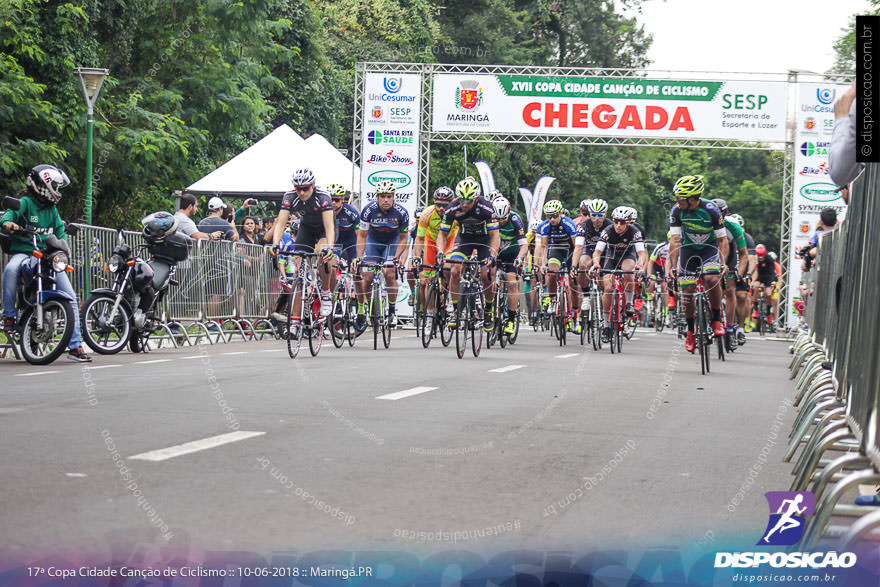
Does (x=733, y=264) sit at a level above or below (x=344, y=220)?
below

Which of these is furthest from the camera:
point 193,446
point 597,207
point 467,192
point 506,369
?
point 597,207

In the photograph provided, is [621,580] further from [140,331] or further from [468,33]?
[468,33]

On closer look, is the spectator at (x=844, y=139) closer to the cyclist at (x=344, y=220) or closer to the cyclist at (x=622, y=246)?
the cyclist at (x=344, y=220)

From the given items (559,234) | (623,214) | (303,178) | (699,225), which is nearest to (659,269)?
(559,234)

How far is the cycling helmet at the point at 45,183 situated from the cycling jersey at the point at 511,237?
706 centimetres

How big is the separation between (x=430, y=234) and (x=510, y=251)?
137 centimetres

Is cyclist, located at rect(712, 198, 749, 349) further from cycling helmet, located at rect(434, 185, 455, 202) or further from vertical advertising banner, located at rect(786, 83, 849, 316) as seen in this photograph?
vertical advertising banner, located at rect(786, 83, 849, 316)

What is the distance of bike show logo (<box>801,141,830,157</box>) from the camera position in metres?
28.8

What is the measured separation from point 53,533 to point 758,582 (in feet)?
7.23

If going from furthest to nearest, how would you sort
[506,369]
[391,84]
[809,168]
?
1. [809,168]
2. [391,84]
3. [506,369]

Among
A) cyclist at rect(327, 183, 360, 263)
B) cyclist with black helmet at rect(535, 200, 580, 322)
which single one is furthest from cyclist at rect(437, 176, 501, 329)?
cyclist with black helmet at rect(535, 200, 580, 322)

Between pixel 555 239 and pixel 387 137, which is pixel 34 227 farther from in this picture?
pixel 387 137

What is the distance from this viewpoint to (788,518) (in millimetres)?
4328

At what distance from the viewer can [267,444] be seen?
20.0 ft
